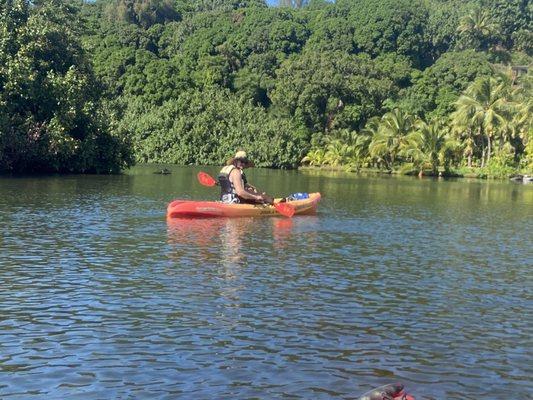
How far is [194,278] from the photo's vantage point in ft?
47.1

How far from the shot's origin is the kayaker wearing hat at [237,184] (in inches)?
938

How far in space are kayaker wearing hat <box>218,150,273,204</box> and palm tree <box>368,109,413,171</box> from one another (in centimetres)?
4613

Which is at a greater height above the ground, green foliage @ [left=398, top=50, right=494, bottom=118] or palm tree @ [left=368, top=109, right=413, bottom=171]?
green foliage @ [left=398, top=50, right=494, bottom=118]

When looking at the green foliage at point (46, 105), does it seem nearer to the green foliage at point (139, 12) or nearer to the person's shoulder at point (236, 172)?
the person's shoulder at point (236, 172)

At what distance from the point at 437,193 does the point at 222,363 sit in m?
34.9

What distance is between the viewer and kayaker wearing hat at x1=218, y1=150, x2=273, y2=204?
23812 millimetres

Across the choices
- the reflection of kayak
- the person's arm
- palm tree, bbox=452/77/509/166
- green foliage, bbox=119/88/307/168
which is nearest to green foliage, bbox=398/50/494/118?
green foliage, bbox=119/88/307/168

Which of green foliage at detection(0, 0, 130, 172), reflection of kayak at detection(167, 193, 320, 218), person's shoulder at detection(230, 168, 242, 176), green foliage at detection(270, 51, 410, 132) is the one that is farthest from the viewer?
green foliage at detection(270, 51, 410, 132)

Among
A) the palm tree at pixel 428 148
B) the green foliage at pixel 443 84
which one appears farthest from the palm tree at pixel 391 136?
the green foliage at pixel 443 84

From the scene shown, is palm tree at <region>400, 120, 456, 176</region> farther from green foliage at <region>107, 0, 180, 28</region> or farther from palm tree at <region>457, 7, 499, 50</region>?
green foliage at <region>107, 0, 180, 28</region>

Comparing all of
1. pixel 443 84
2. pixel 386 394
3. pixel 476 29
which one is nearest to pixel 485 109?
pixel 443 84

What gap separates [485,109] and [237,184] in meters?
50.6

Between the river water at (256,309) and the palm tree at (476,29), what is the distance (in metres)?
94.3

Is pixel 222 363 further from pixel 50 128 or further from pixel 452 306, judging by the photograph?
pixel 50 128
